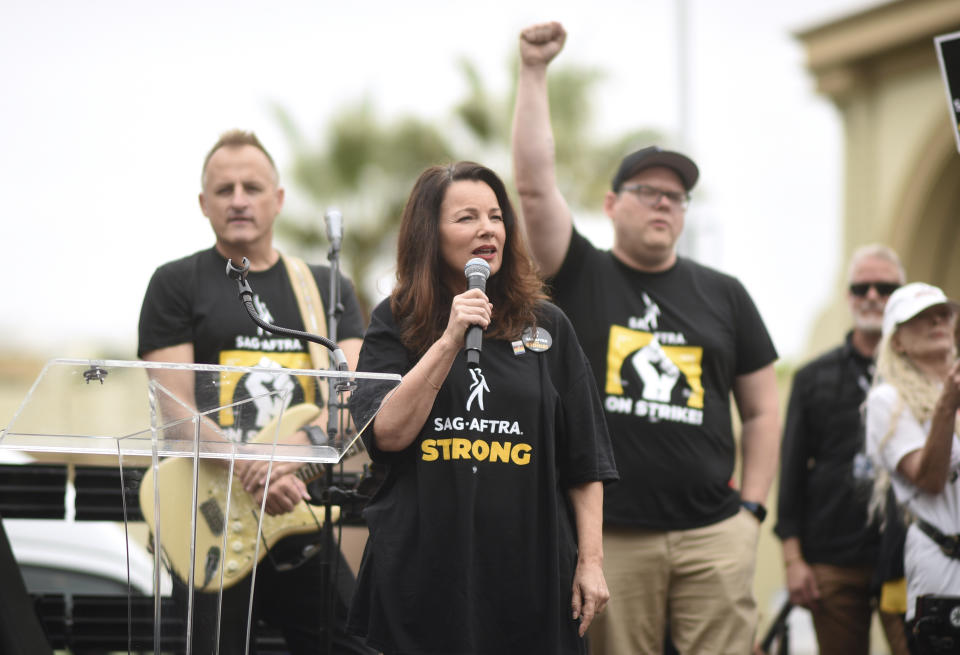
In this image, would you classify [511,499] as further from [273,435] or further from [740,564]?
[740,564]

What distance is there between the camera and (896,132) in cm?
1141

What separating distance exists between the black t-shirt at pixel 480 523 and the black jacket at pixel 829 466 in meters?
2.35

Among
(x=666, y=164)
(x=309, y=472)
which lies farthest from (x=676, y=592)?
(x=666, y=164)

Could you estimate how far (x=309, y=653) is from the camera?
388 centimetres

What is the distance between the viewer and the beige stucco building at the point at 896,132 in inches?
425

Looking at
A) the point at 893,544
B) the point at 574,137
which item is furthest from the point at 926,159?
the point at 574,137

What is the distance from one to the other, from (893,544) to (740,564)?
77 centimetres

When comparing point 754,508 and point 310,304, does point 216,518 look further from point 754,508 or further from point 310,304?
point 754,508

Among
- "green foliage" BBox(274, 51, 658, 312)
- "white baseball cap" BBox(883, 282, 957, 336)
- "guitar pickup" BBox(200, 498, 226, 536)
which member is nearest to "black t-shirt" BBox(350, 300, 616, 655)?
"guitar pickup" BBox(200, 498, 226, 536)

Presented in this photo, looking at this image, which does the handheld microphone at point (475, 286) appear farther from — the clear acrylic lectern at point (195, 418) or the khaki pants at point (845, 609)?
the khaki pants at point (845, 609)

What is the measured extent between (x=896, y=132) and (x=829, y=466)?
24.2ft

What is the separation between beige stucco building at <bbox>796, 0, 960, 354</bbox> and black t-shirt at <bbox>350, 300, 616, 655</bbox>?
8.70 metres

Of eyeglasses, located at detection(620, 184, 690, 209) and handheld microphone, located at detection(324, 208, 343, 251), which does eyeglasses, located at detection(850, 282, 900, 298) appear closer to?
eyeglasses, located at detection(620, 184, 690, 209)

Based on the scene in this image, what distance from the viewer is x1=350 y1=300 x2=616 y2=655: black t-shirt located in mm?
2920
